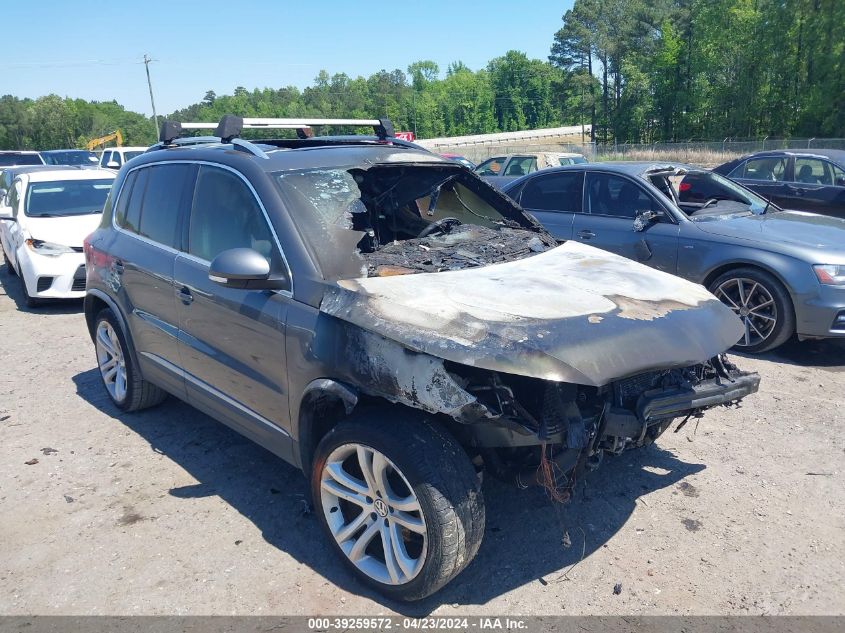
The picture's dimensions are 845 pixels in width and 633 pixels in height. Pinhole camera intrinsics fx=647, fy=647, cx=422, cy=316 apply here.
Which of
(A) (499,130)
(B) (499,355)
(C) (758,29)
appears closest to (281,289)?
(B) (499,355)

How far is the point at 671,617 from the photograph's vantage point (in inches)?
109

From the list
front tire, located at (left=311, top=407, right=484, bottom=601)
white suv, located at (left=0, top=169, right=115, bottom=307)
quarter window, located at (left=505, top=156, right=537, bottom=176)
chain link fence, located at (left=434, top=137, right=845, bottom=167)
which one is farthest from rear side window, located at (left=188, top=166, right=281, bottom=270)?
chain link fence, located at (left=434, top=137, right=845, bottom=167)

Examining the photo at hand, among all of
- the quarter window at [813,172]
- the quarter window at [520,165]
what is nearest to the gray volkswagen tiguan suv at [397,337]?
the quarter window at [813,172]

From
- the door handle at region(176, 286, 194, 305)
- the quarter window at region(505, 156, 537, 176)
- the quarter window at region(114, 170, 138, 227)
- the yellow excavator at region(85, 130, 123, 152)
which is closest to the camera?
the door handle at region(176, 286, 194, 305)

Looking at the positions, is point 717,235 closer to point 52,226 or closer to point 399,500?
point 399,500

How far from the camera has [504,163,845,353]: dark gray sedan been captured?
558 centimetres

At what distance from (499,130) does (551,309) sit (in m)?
123

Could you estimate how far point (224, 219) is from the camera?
12.1ft

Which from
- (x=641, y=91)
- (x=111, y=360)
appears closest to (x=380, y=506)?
(x=111, y=360)

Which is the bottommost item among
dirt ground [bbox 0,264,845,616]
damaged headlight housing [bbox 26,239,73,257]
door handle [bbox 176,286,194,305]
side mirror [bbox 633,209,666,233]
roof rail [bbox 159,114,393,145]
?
dirt ground [bbox 0,264,845,616]

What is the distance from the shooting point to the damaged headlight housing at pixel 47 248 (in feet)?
27.1

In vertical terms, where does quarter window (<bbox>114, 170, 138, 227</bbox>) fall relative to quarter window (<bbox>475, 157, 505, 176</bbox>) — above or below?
above

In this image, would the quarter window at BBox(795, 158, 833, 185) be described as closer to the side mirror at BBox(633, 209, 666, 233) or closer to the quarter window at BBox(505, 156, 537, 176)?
the side mirror at BBox(633, 209, 666, 233)

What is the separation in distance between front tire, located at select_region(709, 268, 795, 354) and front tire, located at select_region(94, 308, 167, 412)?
497cm
